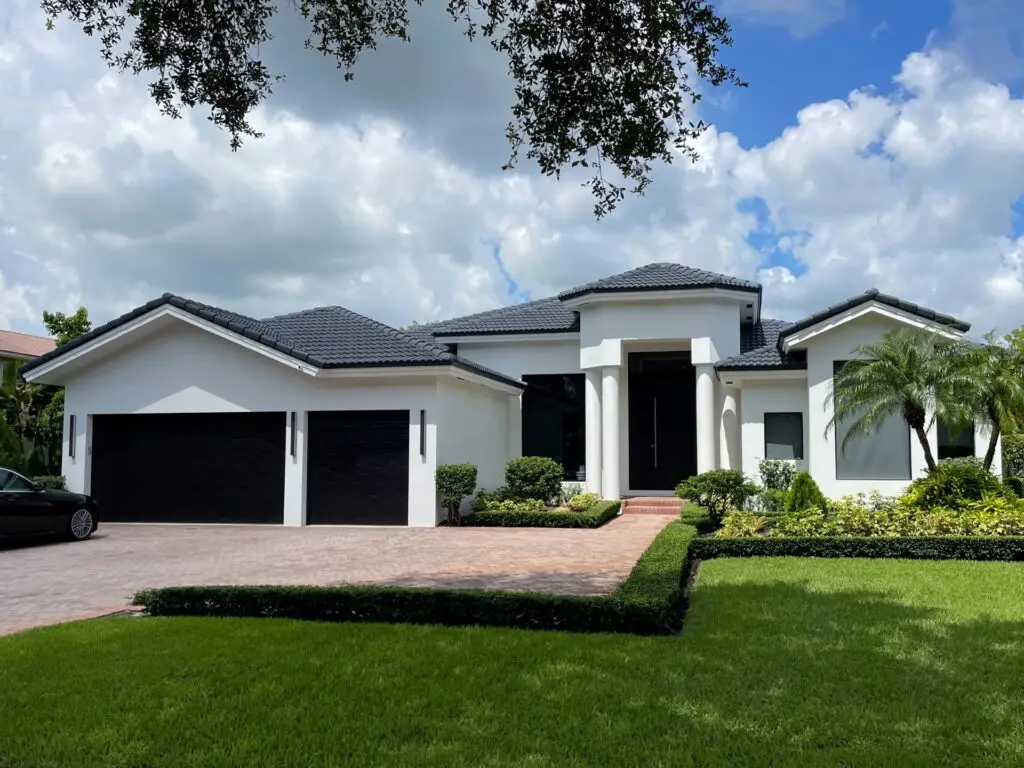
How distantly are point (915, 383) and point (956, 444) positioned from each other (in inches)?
160

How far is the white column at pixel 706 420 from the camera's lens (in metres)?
20.5

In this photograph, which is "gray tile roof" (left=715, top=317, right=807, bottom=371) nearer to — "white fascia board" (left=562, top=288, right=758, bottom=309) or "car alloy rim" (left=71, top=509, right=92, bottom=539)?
"white fascia board" (left=562, top=288, right=758, bottom=309)

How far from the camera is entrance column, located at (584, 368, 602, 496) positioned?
70.9 feet

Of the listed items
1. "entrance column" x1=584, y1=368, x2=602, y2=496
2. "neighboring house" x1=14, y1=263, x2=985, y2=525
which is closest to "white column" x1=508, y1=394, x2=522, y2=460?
"neighboring house" x1=14, y1=263, x2=985, y2=525

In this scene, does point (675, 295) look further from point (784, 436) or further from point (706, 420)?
point (784, 436)

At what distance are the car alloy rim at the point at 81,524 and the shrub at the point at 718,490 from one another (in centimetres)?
1179

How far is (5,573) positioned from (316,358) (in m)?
7.71

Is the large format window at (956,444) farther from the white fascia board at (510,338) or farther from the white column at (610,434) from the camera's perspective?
the white fascia board at (510,338)

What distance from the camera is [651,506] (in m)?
20.4

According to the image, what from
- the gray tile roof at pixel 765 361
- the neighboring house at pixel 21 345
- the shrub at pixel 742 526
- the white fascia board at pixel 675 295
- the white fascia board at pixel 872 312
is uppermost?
the neighboring house at pixel 21 345

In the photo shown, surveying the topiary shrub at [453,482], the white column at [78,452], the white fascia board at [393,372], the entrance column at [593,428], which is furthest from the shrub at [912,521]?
the white column at [78,452]

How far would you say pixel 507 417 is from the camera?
2294cm

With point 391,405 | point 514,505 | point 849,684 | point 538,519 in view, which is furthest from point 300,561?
point 849,684

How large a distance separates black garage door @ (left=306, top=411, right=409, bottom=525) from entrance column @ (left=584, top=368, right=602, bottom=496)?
229 inches
